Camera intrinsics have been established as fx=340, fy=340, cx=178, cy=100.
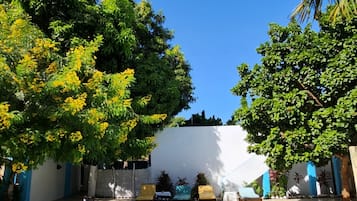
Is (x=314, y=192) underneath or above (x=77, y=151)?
underneath

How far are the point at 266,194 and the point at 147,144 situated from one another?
8096mm

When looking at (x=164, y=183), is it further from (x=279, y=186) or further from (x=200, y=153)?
(x=279, y=186)

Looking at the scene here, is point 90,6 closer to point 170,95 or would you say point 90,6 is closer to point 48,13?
point 48,13

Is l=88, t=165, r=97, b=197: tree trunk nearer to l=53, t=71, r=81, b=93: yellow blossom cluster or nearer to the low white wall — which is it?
the low white wall

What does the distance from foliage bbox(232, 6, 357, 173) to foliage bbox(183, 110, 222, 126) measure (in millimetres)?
13775

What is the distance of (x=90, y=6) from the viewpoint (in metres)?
11.8

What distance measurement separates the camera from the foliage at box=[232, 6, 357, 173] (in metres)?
10.4

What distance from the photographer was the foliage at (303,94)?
1041cm

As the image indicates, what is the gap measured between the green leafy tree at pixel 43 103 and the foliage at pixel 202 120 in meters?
18.1

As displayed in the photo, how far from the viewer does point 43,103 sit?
7.44m

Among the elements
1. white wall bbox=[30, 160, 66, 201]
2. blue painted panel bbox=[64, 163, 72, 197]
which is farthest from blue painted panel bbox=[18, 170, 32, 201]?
blue painted panel bbox=[64, 163, 72, 197]

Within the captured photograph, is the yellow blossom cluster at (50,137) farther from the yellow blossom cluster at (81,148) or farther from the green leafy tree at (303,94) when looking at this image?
the green leafy tree at (303,94)

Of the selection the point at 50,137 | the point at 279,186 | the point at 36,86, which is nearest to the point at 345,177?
the point at 279,186

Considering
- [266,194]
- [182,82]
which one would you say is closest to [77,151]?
[266,194]
